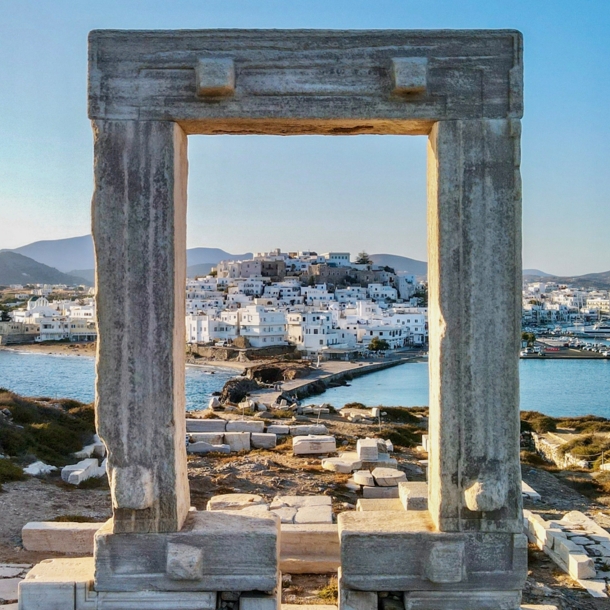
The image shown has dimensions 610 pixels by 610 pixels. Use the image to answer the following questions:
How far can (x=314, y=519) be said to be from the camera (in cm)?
768

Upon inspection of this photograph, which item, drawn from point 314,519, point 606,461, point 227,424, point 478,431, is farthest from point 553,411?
point 478,431

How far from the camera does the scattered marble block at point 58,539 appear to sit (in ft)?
23.5

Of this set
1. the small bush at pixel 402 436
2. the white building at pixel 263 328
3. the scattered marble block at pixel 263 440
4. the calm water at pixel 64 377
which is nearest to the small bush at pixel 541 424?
the small bush at pixel 402 436

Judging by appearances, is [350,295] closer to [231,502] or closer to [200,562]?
[231,502]

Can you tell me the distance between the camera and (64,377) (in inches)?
2066

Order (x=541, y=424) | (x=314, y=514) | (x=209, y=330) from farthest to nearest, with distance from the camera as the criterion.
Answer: (x=209, y=330) < (x=541, y=424) < (x=314, y=514)

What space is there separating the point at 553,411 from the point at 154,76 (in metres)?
40.3

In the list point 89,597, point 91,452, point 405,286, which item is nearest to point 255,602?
point 89,597

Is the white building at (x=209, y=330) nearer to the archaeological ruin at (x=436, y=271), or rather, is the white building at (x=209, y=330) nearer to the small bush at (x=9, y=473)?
the small bush at (x=9, y=473)

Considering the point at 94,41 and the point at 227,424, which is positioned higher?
the point at 94,41

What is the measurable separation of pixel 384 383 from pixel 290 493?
43.9 meters

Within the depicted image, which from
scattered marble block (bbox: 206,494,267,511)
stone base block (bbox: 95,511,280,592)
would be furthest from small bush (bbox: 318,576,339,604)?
stone base block (bbox: 95,511,280,592)

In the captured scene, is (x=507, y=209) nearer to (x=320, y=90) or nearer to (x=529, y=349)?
(x=320, y=90)

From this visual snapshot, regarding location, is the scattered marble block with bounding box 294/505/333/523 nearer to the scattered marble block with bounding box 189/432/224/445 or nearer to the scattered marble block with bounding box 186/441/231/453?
the scattered marble block with bounding box 186/441/231/453
